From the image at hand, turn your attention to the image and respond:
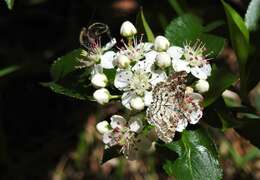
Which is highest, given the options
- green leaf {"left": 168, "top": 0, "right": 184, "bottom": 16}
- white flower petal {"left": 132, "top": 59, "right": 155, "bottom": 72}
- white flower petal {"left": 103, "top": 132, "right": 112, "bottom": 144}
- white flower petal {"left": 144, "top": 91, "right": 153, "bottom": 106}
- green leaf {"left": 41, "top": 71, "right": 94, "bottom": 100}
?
green leaf {"left": 168, "top": 0, "right": 184, "bottom": 16}

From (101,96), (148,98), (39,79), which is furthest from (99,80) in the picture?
(39,79)

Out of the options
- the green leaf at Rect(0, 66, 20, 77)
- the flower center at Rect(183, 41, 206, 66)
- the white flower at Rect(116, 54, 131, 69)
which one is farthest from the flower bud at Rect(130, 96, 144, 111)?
the green leaf at Rect(0, 66, 20, 77)

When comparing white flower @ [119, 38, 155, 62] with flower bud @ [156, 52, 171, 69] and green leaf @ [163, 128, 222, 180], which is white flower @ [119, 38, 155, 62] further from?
green leaf @ [163, 128, 222, 180]

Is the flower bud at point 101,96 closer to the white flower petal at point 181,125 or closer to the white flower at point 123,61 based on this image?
the white flower at point 123,61

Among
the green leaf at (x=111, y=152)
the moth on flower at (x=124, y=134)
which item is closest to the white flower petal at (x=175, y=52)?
the moth on flower at (x=124, y=134)

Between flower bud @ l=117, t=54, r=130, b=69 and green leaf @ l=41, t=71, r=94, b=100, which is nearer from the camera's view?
flower bud @ l=117, t=54, r=130, b=69

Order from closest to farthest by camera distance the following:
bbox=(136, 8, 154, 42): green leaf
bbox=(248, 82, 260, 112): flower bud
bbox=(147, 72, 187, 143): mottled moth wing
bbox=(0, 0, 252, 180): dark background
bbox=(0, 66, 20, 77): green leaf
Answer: bbox=(147, 72, 187, 143): mottled moth wing < bbox=(136, 8, 154, 42): green leaf < bbox=(0, 66, 20, 77): green leaf < bbox=(248, 82, 260, 112): flower bud < bbox=(0, 0, 252, 180): dark background

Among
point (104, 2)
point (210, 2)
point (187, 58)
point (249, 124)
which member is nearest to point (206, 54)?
point (187, 58)
